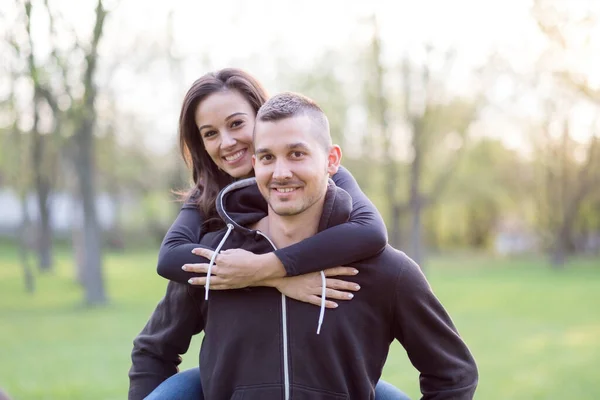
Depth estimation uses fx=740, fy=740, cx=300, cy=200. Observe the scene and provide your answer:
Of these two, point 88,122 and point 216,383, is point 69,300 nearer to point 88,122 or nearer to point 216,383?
point 88,122

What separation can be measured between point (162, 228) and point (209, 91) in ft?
149

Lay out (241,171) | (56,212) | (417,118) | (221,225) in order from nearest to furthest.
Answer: (221,225)
(241,171)
(417,118)
(56,212)

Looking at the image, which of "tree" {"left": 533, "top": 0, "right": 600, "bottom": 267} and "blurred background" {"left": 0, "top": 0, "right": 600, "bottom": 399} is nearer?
"blurred background" {"left": 0, "top": 0, "right": 600, "bottom": 399}

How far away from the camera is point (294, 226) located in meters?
2.53

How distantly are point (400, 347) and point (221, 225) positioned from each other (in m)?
9.88

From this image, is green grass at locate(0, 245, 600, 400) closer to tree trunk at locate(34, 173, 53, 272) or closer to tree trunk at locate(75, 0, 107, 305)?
tree trunk at locate(75, 0, 107, 305)

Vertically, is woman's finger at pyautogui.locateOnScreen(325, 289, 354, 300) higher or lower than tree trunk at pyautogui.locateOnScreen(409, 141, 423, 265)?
higher

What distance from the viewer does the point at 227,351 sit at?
2381mm

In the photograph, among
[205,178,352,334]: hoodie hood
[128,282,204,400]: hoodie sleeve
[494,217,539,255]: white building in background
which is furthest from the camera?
[494,217,539,255]: white building in background

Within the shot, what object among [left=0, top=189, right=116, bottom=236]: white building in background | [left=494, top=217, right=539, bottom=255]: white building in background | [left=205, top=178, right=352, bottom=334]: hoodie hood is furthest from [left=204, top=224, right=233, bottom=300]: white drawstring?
[left=494, top=217, right=539, bottom=255]: white building in background

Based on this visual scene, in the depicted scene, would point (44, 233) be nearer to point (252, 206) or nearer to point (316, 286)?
point (252, 206)

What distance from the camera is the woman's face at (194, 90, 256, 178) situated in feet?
10.3

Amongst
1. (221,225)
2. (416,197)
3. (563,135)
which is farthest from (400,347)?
(563,135)

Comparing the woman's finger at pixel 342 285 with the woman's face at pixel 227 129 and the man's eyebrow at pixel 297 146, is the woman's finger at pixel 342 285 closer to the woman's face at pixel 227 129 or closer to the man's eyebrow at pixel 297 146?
Result: the man's eyebrow at pixel 297 146
